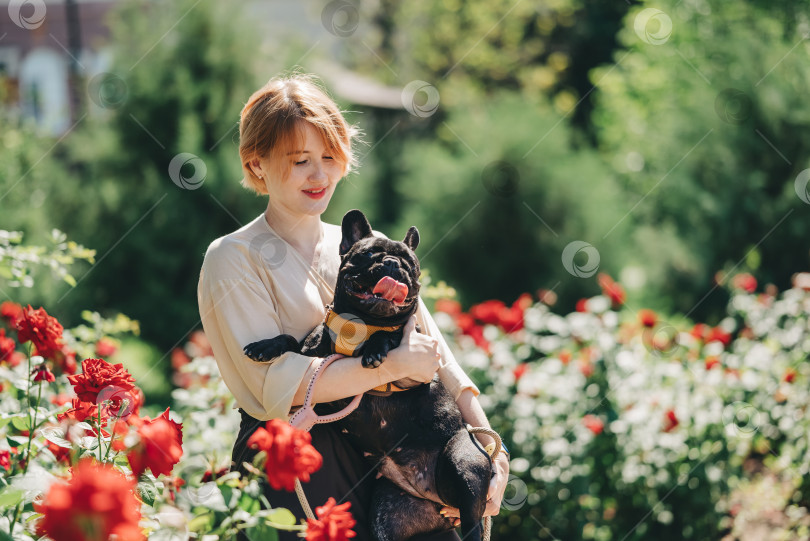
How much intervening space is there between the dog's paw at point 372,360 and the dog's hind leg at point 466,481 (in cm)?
34

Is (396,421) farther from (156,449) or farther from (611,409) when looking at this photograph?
(611,409)

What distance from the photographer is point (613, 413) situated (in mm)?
4109

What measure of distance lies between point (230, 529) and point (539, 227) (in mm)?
7121

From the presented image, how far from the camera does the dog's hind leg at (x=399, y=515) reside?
7.38ft

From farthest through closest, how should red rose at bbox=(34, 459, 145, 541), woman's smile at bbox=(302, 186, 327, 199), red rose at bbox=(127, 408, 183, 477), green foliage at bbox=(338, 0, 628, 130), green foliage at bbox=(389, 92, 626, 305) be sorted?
green foliage at bbox=(338, 0, 628, 130) < green foliage at bbox=(389, 92, 626, 305) < woman's smile at bbox=(302, 186, 327, 199) < red rose at bbox=(127, 408, 183, 477) < red rose at bbox=(34, 459, 145, 541)

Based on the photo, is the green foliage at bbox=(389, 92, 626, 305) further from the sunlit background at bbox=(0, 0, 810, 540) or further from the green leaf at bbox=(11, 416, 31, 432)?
the green leaf at bbox=(11, 416, 31, 432)

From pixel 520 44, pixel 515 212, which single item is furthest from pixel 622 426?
pixel 520 44


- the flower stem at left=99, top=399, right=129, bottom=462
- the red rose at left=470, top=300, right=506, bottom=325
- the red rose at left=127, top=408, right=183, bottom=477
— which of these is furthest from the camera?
the red rose at left=470, top=300, right=506, bottom=325

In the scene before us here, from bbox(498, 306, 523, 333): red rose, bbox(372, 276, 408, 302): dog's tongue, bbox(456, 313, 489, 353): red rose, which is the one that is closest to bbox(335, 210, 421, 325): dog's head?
bbox(372, 276, 408, 302): dog's tongue

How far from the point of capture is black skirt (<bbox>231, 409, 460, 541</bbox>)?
2238 mm

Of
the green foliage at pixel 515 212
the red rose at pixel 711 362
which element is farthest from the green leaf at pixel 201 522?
the green foliage at pixel 515 212

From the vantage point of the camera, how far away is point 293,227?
2.47 metres

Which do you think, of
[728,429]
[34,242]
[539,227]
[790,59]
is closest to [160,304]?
[34,242]

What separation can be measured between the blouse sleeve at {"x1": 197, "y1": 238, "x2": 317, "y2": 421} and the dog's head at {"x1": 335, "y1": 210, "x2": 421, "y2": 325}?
0.69 ft
